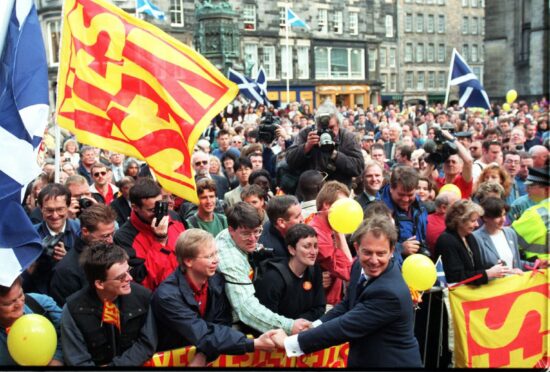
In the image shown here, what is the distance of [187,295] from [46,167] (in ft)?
18.9

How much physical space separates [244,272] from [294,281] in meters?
0.37

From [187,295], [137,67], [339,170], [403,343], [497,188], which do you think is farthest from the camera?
[339,170]

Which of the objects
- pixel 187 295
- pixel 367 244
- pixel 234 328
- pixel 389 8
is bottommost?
pixel 234 328

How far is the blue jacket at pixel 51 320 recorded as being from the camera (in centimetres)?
394

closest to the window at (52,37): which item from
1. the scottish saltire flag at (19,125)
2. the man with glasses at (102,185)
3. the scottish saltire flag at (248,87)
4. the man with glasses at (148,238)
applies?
the scottish saltire flag at (248,87)

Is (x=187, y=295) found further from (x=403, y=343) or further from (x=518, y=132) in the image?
(x=518, y=132)

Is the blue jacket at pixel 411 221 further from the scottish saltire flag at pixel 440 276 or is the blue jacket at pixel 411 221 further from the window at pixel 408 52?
the window at pixel 408 52

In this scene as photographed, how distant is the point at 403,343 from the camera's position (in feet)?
13.1

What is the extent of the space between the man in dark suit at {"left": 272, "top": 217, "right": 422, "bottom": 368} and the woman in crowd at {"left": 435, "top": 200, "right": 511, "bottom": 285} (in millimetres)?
1310

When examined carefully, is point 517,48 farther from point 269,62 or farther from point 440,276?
point 440,276

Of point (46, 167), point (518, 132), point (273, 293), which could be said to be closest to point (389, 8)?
point (518, 132)

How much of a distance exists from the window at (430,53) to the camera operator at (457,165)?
2410 inches

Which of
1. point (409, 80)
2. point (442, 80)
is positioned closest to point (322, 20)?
point (409, 80)

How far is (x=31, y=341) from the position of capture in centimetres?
379
